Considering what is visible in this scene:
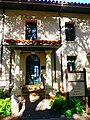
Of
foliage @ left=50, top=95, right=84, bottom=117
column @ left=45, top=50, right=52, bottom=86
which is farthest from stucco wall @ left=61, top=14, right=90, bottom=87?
foliage @ left=50, top=95, right=84, bottom=117

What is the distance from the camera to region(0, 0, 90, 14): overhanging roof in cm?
1436

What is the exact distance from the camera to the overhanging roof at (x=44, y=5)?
1436 cm

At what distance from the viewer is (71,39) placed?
15875 mm

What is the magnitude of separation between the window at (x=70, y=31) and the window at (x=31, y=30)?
292 centimetres

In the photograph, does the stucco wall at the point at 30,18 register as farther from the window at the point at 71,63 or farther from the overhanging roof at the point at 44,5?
the window at the point at 71,63

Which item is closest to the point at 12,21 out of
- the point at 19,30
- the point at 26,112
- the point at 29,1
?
the point at 19,30

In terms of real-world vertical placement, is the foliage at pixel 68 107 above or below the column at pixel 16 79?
below

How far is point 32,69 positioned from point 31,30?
137 inches

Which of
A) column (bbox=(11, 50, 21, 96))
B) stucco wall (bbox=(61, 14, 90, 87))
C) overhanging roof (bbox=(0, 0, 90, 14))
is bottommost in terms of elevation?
column (bbox=(11, 50, 21, 96))

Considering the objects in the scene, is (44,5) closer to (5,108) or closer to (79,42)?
(79,42)

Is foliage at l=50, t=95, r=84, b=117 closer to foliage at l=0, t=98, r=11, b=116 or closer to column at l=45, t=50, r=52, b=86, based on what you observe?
foliage at l=0, t=98, r=11, b=116

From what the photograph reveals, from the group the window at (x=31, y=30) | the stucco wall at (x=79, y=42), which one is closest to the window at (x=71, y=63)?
the stucco wall at (x=79, y=42)

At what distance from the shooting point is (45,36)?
15125 millimetres

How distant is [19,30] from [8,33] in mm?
961
